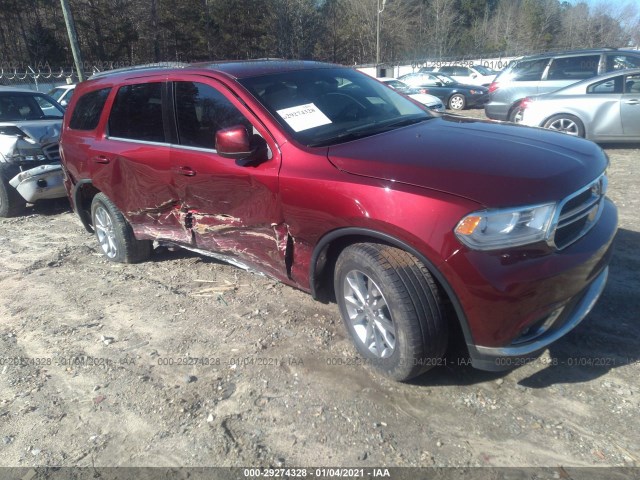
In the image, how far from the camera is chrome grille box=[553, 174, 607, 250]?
2.60 meters

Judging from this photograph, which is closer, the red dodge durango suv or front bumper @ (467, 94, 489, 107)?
the red dodge durango suv

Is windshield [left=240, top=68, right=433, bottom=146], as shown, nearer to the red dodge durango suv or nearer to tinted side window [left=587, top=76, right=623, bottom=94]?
the red dodge durango suv

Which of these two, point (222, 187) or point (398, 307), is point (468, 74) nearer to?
point (222, 187)

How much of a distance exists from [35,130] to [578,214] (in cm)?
729

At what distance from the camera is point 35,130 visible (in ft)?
24.1

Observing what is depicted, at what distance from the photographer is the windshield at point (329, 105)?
3359mm

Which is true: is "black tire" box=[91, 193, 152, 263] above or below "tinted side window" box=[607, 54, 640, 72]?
below

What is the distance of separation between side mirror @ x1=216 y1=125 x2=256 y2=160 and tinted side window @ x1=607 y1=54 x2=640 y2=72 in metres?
9.36

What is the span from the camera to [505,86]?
1113 centimetres

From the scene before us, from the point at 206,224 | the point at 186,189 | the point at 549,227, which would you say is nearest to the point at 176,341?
the point at 206,224

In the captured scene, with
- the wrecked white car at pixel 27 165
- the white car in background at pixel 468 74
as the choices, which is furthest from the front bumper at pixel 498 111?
the white car in background at pixel 468 74

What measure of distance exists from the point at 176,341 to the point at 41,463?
121cm

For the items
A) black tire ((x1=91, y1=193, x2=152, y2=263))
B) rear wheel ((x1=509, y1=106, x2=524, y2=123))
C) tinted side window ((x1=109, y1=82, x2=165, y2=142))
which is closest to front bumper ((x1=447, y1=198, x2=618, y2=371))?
tinted side window ((x1=109, y1=82, x2=165, y2=142))

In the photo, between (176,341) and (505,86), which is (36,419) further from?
(505,86)
